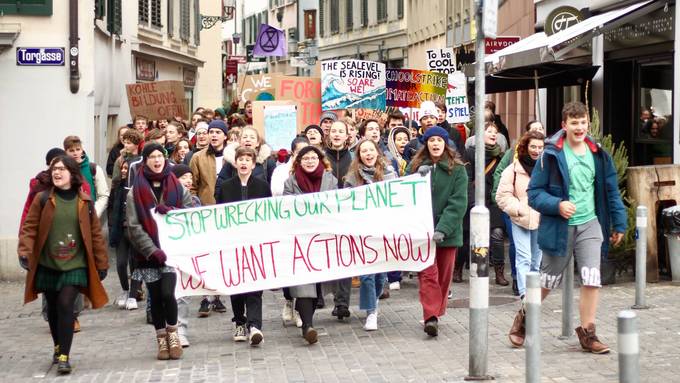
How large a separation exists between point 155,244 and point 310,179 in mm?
1485

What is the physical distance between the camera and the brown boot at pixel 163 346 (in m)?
11.1

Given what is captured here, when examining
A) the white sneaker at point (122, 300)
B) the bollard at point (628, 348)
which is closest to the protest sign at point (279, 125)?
the white sneaker at point (122, 300)

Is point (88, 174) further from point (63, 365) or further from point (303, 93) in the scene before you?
point (303, 93)

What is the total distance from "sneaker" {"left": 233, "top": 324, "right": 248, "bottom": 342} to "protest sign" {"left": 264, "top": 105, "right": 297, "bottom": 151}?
649 centimetres

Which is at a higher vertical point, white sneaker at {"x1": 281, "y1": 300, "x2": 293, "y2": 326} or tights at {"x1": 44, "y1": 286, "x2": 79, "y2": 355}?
tights at {"x1": 44, "y1": 286, "x2": 79, "y2": 355}

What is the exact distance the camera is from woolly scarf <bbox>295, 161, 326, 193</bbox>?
39.0 feet

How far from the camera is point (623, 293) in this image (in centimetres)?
1382

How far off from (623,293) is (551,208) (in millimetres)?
4019

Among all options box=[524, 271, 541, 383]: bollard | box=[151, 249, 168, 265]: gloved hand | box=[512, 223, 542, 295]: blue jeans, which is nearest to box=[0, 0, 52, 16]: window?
box=[151, 249, 168, 265]: gloved hand

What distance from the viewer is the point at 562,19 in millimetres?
21875

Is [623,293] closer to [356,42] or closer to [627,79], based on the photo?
[627,79]

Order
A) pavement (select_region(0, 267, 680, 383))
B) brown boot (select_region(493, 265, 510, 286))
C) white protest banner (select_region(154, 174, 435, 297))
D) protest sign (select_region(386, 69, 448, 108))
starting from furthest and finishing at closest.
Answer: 1. protest sign (select_region(386, 69, 448, 108))
2. brown boot (select_region(493, 265, 510, 286))
3. white protest banner (select_region(154, 174, 435, 297))
4. pavement (select_region(0, 267, 680, 383))

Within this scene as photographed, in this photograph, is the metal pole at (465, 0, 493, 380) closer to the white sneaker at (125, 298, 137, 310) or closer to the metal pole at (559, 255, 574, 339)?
the metal pole at (559, 255, 574, 339)

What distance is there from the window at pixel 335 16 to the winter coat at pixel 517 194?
167 feet
